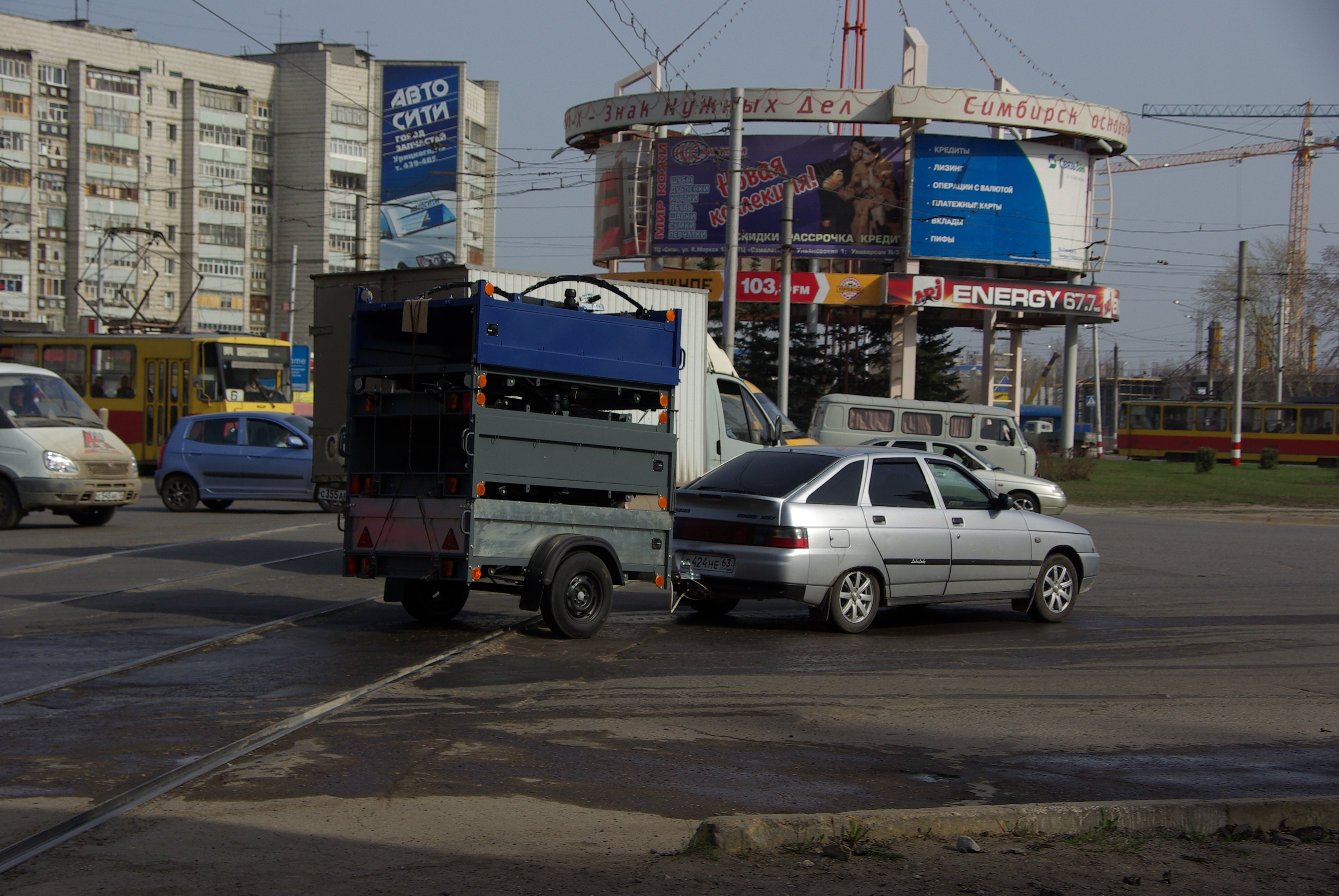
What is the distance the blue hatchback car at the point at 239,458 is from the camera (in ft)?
68.5

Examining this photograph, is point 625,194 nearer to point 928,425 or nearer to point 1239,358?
point 928,425

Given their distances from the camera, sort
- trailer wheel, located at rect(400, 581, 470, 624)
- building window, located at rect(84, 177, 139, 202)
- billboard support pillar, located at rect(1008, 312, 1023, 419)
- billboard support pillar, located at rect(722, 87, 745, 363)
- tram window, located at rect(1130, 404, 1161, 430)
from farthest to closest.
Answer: building window, located at rect(84, 177, 139, 202) < tram window, located at rect(1130, 404, 1161, 430) < billboard support pillar, located at rect(1008, 312, 1023, 419) < billboard support pillar, located at rect(722, 87, 745, 363) < trailer wheel, located at rect(400, 581, 470, 624)

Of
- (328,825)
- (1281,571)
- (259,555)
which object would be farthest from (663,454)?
(1281,571)

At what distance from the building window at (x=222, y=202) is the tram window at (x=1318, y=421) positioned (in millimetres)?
67178

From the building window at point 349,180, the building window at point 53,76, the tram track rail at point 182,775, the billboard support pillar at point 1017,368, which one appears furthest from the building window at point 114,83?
the tram track rail at point 182,775

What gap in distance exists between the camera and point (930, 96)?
44688 millimetres

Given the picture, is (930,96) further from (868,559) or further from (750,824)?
(750,824)

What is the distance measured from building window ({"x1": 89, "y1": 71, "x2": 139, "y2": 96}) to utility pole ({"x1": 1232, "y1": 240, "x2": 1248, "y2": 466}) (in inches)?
2644

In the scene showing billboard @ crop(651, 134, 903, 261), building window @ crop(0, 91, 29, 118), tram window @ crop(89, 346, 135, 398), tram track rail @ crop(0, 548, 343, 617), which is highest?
building window @ crop(0, 91, 29, 118)

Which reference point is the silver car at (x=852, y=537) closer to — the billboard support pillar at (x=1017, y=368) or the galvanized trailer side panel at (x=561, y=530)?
the galvanized trailer side panel at (x=561, y=530)

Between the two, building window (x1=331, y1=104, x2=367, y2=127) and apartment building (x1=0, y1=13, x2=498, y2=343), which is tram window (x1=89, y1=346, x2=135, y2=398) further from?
building window (x1=331, y1=104, x2=367, y2=127)

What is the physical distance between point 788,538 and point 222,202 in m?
84.3

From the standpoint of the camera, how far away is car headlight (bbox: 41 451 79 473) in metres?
17.2

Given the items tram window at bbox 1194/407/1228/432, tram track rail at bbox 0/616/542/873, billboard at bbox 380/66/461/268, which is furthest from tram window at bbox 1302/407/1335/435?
tram track rail at bbox 0/616/542/873
